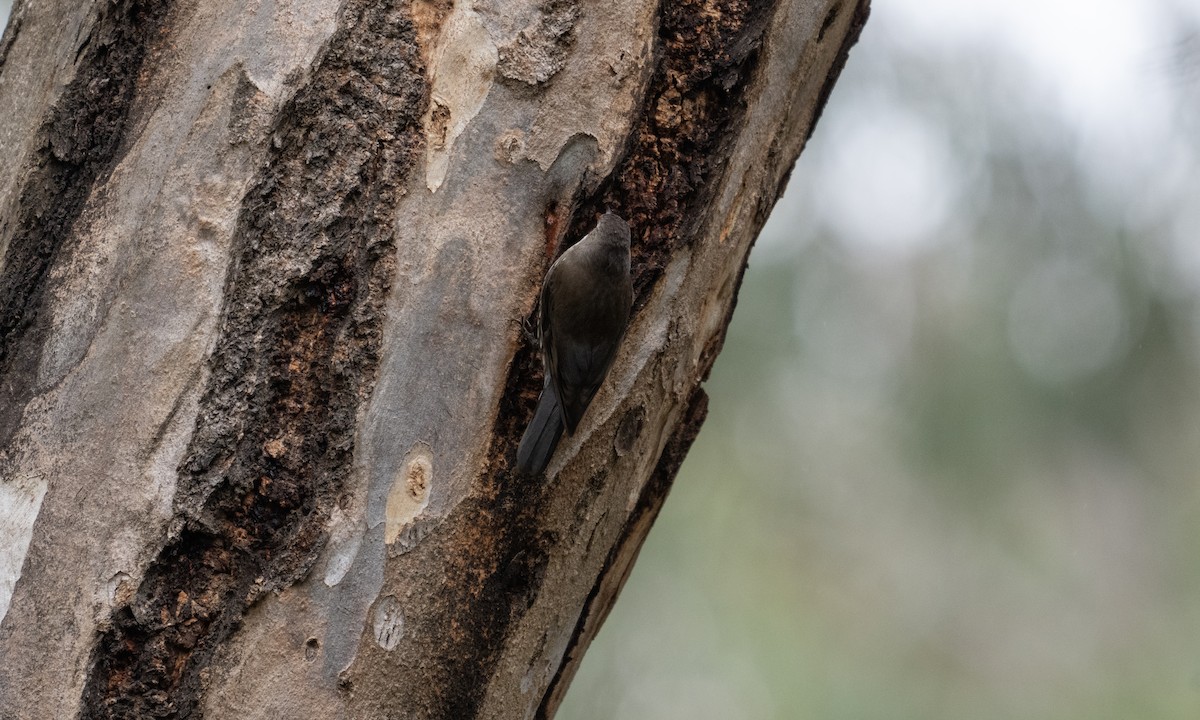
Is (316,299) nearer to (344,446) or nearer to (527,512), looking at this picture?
(344,446)

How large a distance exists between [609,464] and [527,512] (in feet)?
0.58

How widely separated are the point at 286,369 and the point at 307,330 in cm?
6

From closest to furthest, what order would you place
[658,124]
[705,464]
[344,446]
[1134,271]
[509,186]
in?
[344,446]
[509,186]
[658,124]
[1134,271]
[705,464]

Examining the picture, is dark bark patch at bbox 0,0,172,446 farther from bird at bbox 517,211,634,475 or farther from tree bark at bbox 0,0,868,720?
bird at bbox 517,211,634,475

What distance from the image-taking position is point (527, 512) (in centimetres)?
140

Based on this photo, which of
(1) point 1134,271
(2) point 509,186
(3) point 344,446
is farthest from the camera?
(1) point 1134,271

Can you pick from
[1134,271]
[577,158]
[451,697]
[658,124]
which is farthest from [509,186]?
[1134,271]

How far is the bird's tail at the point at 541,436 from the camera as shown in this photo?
1376 mm

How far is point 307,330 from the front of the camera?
4.22 ft

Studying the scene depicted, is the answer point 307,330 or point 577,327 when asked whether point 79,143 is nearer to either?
point 307,330

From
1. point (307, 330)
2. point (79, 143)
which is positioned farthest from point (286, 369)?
point (79, 143)

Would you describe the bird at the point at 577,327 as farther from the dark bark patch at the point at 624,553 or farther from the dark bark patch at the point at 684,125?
the dark bark patch at the point at 624,553

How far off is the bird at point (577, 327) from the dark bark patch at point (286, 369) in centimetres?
25

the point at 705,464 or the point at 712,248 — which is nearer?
the point at 712,248
